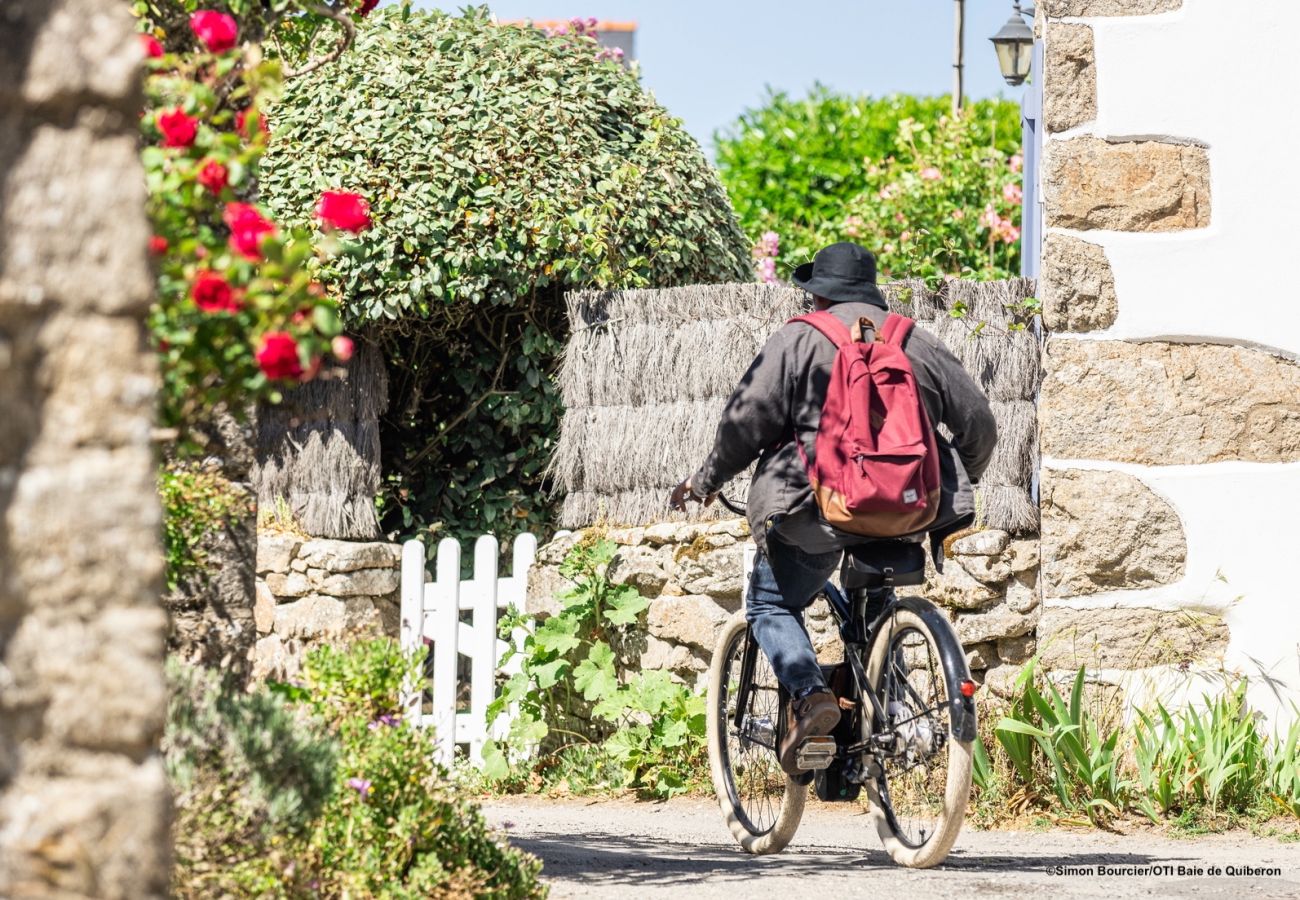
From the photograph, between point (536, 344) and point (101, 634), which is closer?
point (101, 634)

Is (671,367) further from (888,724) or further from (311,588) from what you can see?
(888,724)

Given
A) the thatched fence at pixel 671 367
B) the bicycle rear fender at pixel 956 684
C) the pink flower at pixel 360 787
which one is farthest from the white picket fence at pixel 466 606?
the pink flower at pixel 360 787

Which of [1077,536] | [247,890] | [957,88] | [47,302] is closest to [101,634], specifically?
[47,302]

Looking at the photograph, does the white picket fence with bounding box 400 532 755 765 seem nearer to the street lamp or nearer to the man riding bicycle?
the man riding bicycle

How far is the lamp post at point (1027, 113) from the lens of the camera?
260 inches

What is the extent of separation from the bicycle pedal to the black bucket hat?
1.22m

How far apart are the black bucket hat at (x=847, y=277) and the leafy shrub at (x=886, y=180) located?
2850 millimetres

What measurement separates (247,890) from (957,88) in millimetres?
13331

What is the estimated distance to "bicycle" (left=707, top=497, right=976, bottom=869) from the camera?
13.3 ft

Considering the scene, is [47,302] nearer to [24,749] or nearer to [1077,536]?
[24,749]

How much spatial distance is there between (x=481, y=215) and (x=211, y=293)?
4.56m

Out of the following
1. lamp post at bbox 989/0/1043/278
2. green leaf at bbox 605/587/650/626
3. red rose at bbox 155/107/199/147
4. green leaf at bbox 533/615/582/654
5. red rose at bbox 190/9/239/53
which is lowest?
green leaf at bbox 533/615/582/654

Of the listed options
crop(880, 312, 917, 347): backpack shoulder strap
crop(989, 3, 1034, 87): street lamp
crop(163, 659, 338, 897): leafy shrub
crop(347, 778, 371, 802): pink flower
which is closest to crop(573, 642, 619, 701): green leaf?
crop(880, 312, 917, 347): backpack shoulder strap

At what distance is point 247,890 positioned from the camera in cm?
273
